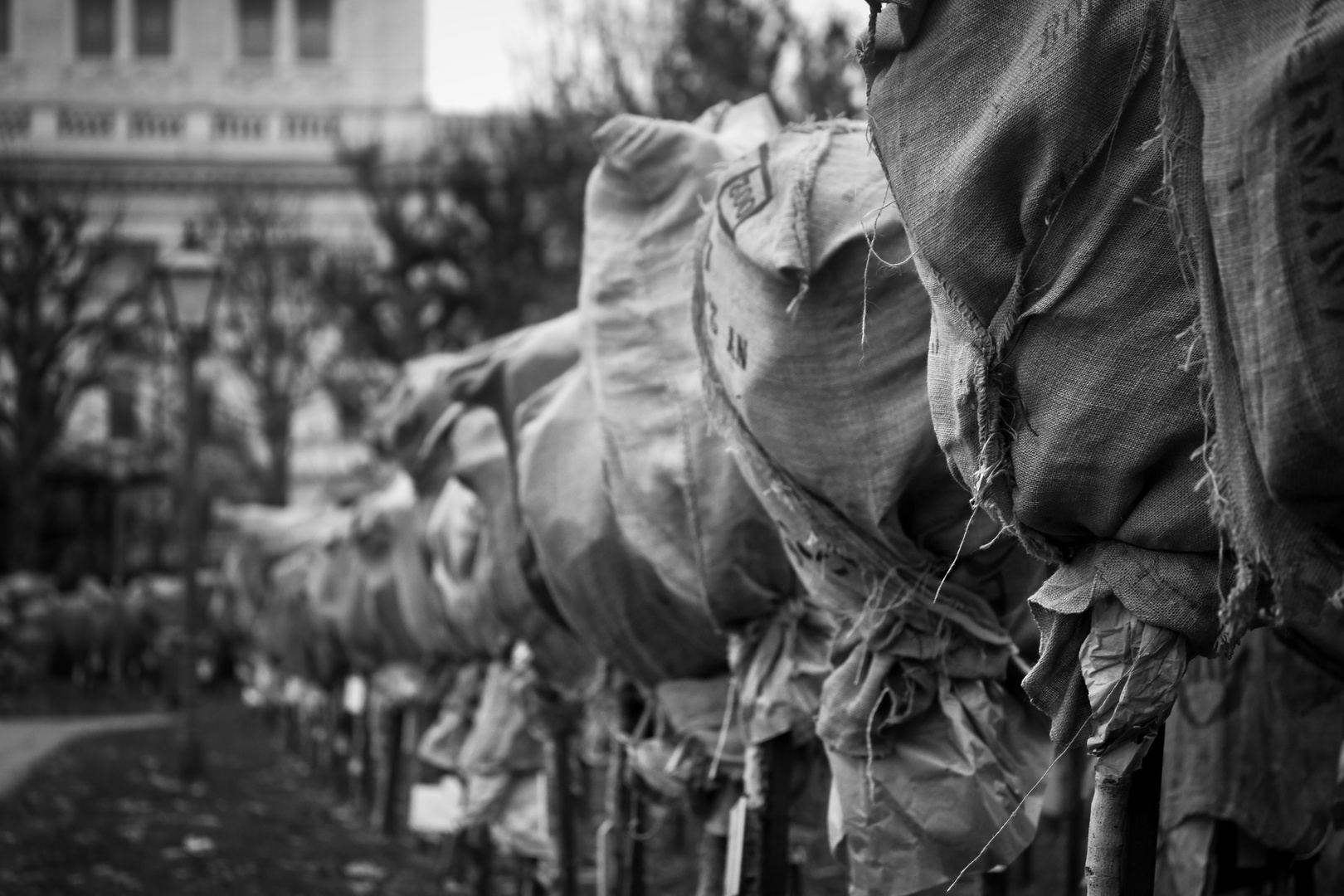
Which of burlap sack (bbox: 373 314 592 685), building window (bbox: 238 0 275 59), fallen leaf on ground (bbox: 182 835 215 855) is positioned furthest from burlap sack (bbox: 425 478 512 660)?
building window (bbox: 238 0 275 59)

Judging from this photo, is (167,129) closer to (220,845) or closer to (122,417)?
(122,417)

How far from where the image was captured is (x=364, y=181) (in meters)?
35.4

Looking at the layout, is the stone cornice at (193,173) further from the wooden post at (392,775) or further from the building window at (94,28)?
the wooden post at (392,775)

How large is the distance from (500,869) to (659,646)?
6.19 metres

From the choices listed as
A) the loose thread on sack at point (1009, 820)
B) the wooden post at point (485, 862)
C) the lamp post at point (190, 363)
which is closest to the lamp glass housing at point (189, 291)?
the lamp post at point (190, 363)

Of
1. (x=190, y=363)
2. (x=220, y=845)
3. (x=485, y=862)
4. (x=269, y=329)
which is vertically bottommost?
(x=220, y=845)

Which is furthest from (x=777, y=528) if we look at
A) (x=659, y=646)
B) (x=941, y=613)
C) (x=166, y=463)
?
(x=166, y=463)

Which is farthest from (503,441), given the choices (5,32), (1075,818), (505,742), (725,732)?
(5,32)

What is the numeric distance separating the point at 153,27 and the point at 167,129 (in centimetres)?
610

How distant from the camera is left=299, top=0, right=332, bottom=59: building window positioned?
60.1m

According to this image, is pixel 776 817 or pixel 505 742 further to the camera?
pixel 505 742

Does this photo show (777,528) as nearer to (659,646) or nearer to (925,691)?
(925,691)

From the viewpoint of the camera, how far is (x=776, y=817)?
5.78 m

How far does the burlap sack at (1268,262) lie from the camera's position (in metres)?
2.82
